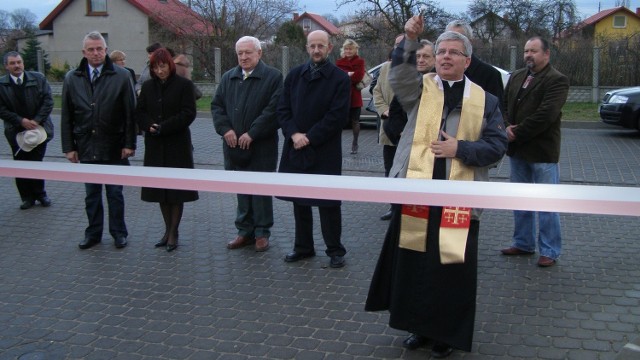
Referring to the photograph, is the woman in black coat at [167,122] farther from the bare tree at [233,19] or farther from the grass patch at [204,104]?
the bare tree at [233,19]

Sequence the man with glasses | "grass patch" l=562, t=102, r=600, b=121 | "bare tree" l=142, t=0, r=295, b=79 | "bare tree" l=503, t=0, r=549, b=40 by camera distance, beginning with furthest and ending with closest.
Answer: "bare tree" l=503, t=0, r=549, b=40
"bare tree" l=142, t=0, r=295, b=79
"grass patch" l=562, t=102, r=600, b=121
the man with glasses

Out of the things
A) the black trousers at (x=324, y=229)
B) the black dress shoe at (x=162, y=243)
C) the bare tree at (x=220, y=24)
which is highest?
the bare tree at (x=220, y=24)

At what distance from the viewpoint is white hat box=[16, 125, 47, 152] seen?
761cm

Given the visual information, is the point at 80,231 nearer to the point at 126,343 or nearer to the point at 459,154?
the point at 126,343

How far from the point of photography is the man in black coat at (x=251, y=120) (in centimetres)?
607

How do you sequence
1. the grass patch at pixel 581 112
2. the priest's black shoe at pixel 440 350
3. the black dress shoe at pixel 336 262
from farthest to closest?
the grass patch at pixel 581 112, the black dress shoe at pixel 336 262, the priest's black shoe at pixel 440 350

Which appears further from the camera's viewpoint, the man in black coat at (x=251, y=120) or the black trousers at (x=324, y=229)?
the man in black coat at (x=251, y=120)

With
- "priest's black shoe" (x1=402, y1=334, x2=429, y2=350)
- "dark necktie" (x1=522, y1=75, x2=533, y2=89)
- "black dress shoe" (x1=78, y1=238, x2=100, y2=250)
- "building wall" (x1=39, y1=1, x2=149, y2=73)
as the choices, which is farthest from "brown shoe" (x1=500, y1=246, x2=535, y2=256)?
"building wall" (x1=39, y1=1, x2=149, y2=73)

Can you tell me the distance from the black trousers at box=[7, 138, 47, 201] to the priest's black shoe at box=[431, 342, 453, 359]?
5774 mm

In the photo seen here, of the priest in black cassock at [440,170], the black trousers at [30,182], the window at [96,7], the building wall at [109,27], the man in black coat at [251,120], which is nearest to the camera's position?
the priest in black cassock at [440,170]

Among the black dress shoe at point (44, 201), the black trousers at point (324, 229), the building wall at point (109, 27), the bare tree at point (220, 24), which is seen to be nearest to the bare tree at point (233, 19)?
the bare tree at point (220, 24)

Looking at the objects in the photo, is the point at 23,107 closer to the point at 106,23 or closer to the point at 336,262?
the point at 336,262

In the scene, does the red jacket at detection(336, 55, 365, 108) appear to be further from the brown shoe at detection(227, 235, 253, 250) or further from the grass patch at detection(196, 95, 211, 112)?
the grass patch at detection(196, 95, 211, 112)

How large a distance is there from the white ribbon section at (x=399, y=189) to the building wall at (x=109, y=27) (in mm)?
39147
